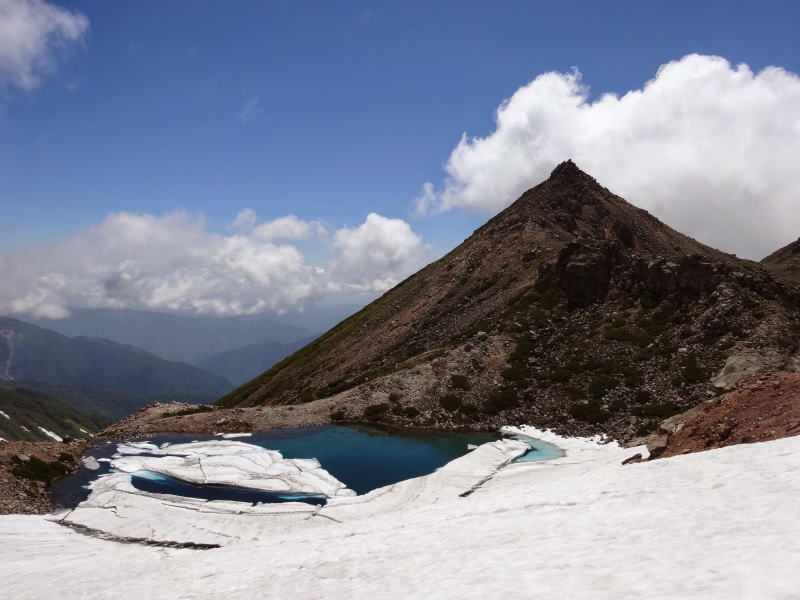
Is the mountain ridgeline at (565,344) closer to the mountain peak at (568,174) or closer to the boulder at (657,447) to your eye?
the boulder at (657,447)

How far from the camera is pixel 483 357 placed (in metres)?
82.8

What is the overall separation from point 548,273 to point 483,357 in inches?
1230

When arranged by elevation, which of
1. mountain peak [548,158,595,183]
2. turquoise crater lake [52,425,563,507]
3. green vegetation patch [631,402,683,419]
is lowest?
green vegetation patch [631,402,683,419]

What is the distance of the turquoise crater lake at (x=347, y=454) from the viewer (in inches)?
1773

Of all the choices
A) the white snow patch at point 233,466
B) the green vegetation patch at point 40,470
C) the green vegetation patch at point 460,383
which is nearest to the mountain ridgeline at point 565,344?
the green vegetation patch at point 460,383

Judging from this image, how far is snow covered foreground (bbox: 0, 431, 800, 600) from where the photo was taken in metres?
11.8

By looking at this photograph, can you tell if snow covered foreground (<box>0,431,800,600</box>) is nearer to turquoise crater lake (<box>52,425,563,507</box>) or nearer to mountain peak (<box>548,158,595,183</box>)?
turquoise crater lake (<box>52,425,563,507</box>)

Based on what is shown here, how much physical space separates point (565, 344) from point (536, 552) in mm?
71241

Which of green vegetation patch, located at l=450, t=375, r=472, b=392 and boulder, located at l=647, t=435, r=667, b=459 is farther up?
green vegetation patch, located at l=450, t=375, r=472, b=392

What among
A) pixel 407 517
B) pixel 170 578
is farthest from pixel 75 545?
pixel 407 517

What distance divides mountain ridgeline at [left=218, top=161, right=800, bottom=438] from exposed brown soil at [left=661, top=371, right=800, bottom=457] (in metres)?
11.4

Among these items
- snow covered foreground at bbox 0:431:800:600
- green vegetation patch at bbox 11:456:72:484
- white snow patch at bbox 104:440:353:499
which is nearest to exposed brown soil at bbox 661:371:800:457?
snow covered foreground at bbox 0:431:800:600

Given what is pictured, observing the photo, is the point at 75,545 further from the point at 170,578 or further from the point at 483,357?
the point at 483,357

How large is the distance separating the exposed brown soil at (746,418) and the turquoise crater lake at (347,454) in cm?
2219
